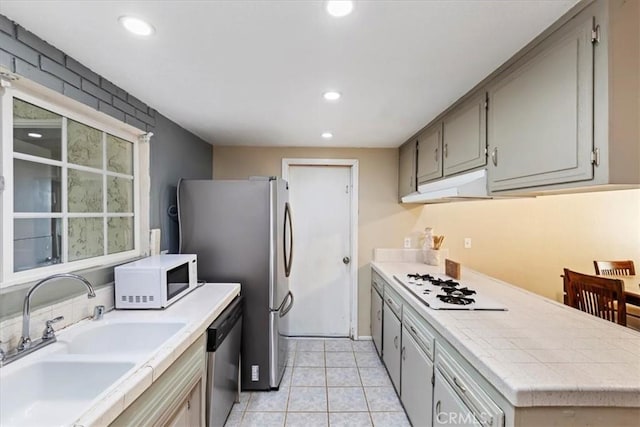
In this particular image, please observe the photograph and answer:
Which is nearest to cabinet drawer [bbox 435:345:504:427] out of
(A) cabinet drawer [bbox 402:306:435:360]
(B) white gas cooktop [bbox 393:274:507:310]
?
(A) cabinet drawer [bbox 402:306:435:360]

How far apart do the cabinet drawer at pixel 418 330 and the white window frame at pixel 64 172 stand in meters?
1.90

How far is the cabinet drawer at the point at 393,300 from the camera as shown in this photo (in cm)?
231

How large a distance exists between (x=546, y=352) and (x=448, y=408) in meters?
0.52

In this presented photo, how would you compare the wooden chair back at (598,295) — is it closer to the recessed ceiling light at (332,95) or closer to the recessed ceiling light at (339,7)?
the recessed ceiling light at (332,95)

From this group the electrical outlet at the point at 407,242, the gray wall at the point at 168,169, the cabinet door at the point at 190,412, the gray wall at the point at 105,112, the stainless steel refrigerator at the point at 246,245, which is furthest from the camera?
the electrical outlet at the point at 407,242

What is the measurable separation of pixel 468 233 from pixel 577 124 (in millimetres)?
2294

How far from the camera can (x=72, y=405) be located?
3.70 ft

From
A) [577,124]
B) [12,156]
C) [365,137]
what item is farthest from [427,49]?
[12,156]

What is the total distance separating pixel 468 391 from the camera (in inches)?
49.1

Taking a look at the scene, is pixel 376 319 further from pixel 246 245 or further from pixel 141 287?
pixel 141 287

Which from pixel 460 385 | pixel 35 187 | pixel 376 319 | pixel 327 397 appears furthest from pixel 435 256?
pixel 35 187

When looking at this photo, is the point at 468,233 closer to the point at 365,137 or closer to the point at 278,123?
the point at 365,137

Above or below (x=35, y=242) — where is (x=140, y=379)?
below

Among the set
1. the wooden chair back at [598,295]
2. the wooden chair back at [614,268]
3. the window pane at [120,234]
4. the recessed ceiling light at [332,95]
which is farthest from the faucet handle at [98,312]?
the wooden chair back at [614,268]
